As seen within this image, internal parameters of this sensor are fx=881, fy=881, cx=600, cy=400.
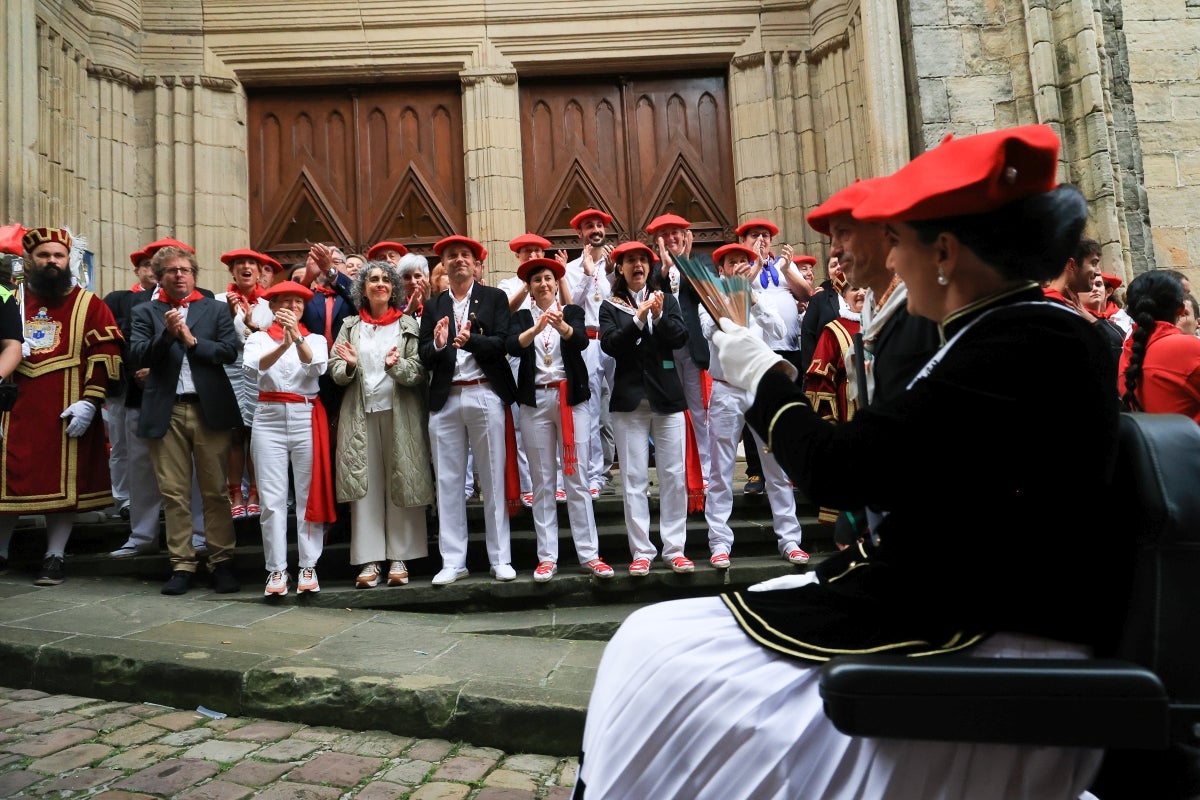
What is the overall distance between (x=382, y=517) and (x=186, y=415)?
5.15 ft

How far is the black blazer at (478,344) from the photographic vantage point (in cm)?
611

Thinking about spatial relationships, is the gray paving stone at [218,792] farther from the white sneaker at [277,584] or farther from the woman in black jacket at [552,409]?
the woman in black jacket at [552,409]

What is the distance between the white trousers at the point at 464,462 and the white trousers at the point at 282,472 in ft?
2.84

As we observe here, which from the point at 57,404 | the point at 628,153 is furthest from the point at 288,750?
the point at 628,153

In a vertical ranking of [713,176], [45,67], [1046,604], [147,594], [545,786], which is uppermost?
[45,67]

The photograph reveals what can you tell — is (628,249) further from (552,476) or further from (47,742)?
(47,742)

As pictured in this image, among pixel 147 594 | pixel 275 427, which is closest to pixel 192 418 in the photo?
pixel 275 427

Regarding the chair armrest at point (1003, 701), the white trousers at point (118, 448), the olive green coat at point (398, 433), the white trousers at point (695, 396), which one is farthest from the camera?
the white trousers at point (118, 448)

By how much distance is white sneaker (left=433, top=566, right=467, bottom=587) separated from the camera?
5.90 m

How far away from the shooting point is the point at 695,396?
6.73m

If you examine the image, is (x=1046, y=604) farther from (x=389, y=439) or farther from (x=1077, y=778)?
(x=389, y=439)

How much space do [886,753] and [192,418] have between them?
581 centimetres

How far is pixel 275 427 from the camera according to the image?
6.10m

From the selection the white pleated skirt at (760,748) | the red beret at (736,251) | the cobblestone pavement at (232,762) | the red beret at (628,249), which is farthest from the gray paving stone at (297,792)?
the red beret at (736,251)
